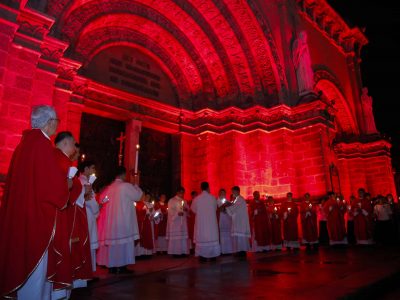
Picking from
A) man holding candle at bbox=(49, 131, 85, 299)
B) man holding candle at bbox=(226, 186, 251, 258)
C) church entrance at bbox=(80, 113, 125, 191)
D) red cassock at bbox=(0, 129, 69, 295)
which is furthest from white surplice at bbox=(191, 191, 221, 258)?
red cassock at bbox=(0, 129, 69, 295)

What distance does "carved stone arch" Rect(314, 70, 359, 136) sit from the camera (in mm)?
15734

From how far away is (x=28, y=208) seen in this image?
2.26 metres

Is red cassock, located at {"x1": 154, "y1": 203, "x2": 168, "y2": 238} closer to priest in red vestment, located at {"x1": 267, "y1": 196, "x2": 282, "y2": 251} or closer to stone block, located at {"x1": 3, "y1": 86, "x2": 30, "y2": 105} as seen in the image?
priest in red vestment, located at {"x1": 267, "y1": 196, "x2": 282, "y2": 251}

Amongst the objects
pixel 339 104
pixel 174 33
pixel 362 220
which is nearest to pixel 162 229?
pixel 362 220

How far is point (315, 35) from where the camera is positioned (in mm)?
15797

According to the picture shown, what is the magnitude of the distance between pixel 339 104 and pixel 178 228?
42.3 ft

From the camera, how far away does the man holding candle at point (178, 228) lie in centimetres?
778

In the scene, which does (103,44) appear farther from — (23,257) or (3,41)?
(23,257)

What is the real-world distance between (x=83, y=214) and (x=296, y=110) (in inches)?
369

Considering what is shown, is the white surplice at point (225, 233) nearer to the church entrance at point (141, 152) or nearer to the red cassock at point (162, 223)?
the red cassock at point (162, 223)

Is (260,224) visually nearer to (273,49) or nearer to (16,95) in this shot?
(16,95)

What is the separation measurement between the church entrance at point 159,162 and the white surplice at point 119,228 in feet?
16.5

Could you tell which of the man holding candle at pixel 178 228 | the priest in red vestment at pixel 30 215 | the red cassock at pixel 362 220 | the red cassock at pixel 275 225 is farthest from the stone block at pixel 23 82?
the red cassock at pixel 362 220

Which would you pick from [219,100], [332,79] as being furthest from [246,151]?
[332,79]
